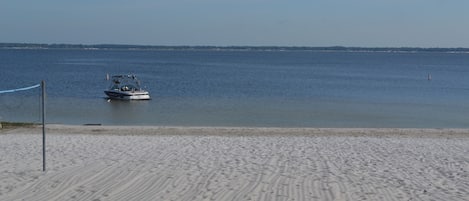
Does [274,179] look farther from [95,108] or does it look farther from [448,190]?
[95,108]

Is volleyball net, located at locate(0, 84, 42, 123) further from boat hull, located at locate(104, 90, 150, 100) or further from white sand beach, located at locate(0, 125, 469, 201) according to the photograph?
white sand beach, located at locate(0, 125, 469, 201)

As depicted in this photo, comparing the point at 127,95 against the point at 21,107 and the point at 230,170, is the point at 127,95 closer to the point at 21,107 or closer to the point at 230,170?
the point at 21,107

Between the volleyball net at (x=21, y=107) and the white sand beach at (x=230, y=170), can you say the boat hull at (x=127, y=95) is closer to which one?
the volleyball net at (x=21, y=107)

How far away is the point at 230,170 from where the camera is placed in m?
10.5

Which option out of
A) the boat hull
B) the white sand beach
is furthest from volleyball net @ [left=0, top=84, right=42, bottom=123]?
the white sand beach

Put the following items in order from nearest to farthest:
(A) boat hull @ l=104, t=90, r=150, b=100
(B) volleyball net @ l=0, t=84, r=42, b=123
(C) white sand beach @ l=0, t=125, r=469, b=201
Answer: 1. (C) white sand beach @ l=0, t=125, r=469, b=201
2. (B) volleyball net @ l=0, t=84, r=42, b=123
3. (A) boat hull @ l=104, t=90, r=150, b=100

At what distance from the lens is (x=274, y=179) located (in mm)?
9805

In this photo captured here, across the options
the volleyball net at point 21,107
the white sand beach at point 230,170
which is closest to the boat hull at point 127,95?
the volleyball net at point 21,107

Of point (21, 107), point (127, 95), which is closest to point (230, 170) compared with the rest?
point (21, 107)

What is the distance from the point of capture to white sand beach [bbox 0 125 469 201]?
28.8 feet

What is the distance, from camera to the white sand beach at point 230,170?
877 cm

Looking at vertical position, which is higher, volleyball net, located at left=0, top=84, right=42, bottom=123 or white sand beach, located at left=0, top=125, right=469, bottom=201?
volleyball net, located at left=0, top=84, right=42, bottom=123

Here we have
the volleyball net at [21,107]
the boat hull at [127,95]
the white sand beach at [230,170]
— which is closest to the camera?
the white sand beach at [230,170]

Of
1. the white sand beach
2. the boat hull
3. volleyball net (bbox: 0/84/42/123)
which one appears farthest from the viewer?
the boat hull
